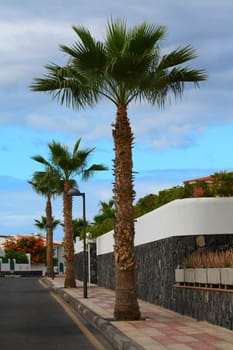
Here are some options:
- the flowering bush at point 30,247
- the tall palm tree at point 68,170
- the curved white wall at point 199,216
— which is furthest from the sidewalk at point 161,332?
the flowering bush at point 30,247

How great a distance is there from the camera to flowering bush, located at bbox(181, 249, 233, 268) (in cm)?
1652

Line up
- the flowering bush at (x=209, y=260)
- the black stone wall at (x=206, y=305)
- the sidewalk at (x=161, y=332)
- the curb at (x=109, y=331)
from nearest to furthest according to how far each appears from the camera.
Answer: the sidewalk at (x=161, y=332), the curb at (x=109, y=331), the black stone wall at (x=206, y=305), the flowering bush at (x=209, y=260)

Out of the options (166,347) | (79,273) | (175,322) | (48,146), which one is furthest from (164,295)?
(79,273)

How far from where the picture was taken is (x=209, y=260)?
695 inches

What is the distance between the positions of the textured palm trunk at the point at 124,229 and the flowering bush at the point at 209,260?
1.68 m

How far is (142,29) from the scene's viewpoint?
57.1ft

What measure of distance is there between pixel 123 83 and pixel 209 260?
15.3 ft

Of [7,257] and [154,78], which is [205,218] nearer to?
[154,78]

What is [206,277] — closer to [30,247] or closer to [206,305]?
[206,305]

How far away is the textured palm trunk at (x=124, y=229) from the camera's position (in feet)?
59.4

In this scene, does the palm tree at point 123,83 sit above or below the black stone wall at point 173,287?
above

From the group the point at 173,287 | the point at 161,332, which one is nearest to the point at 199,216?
the point at 173,287

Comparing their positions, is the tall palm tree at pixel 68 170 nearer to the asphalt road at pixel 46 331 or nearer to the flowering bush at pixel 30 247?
the asphalt road at pixel 46 331

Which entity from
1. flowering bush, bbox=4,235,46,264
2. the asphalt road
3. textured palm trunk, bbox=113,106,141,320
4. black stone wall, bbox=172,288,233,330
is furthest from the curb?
flowering bush, bbox=4,235,46,264
